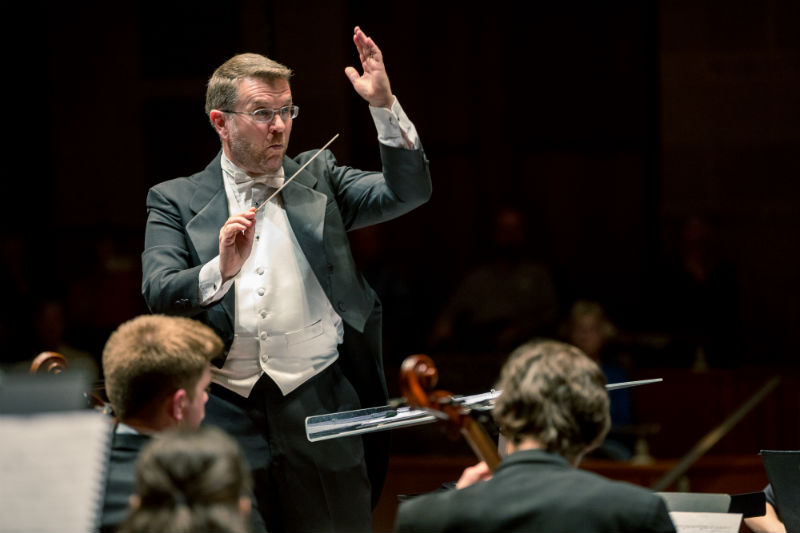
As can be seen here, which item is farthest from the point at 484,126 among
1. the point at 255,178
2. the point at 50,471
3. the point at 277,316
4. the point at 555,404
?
the point at 50,471

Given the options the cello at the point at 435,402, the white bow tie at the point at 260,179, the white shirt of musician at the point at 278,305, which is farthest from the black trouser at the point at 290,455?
the cello at the point at 435,402

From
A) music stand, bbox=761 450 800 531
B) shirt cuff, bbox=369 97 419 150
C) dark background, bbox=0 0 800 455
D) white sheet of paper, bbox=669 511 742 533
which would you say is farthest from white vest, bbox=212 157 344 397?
dark background, bbox=0 0 800 455

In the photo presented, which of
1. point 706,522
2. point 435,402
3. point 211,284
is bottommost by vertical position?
point 706,522

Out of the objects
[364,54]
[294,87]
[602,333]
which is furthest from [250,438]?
[294,87]

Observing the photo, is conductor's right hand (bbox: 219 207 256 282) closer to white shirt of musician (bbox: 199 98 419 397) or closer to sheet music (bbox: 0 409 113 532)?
white shirt of musician (bbox: 199 98 419 397)

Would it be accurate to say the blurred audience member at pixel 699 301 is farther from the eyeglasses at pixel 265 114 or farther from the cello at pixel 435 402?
the cello at pixel 435 402

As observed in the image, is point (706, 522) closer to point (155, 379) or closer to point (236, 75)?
point (155, 379)

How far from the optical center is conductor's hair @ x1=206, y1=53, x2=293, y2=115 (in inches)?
100

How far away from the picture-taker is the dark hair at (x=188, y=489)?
140 centimetres

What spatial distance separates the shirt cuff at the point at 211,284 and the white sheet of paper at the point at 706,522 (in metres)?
1.00

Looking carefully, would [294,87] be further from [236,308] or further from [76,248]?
[236,308]

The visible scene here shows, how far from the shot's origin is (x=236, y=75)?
8.39ft

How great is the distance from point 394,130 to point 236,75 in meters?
0.38

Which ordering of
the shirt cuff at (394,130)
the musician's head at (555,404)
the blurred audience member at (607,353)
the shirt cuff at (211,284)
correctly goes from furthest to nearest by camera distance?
the blurred audience member at (607,353), the shirt cuff at (394,130), the shirt cuff at (211,284), the musician's head at (555,404)
